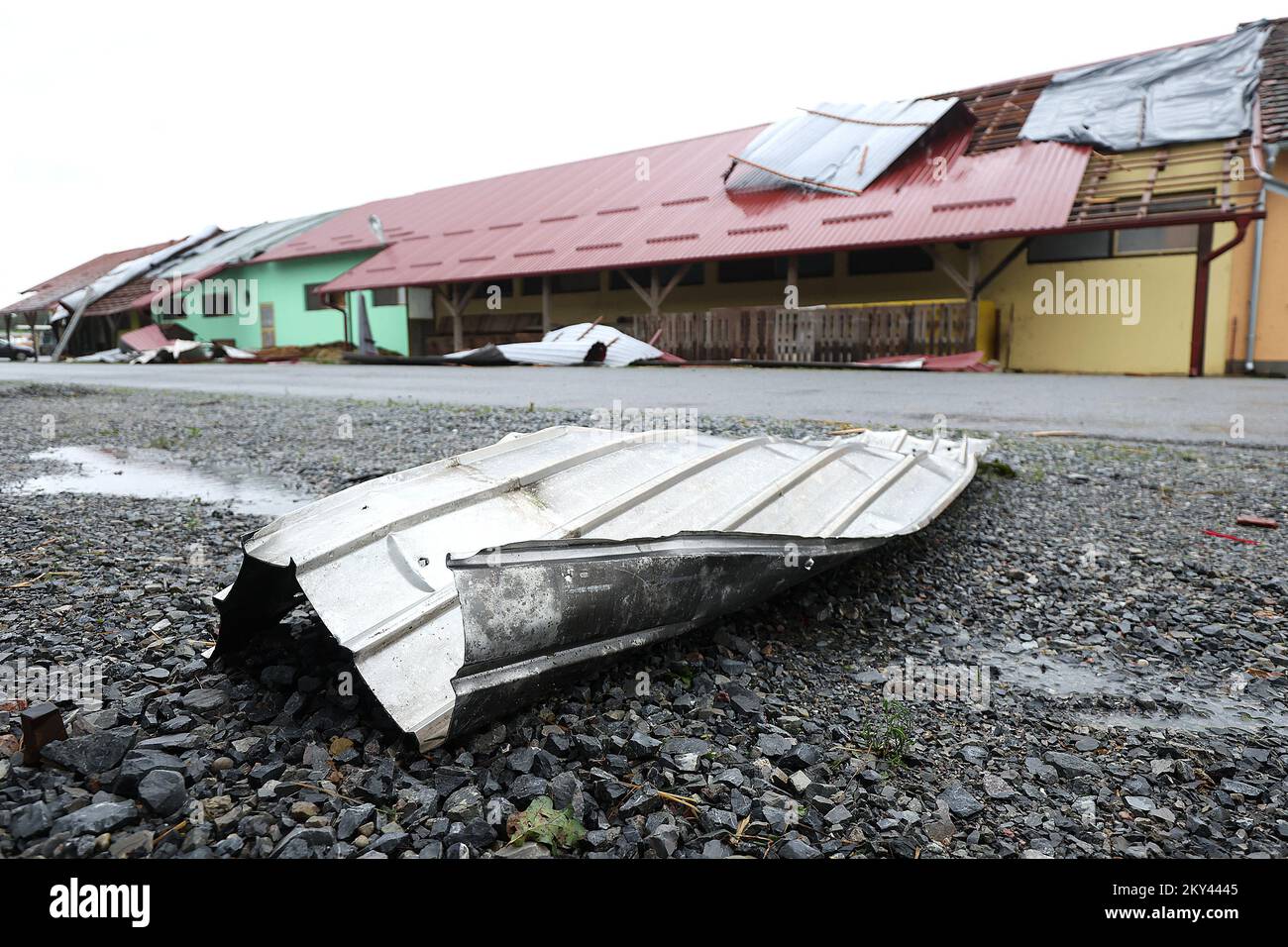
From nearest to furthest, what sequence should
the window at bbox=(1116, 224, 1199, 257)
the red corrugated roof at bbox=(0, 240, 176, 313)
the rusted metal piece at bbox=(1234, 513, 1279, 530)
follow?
the rusted metal piece at bbox=(1234, 513, 1279, 530) < the window at bbox=(1116, 224, 1199, 257) < the red corrugated roof at bbox=(0, 240, 176, 313)

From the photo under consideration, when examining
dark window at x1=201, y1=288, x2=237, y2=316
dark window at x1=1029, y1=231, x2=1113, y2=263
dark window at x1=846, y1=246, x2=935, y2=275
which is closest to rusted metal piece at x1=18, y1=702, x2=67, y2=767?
dark window at x1=1029, y1=231, x2=1113, y2=263

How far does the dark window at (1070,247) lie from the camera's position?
14938 mm

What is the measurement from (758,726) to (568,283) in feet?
66.2

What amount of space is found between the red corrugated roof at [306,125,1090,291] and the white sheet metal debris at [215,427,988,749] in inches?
505

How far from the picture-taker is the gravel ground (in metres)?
1.52

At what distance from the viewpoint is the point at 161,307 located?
30.4 m

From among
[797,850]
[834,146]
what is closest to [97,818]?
[797,850]

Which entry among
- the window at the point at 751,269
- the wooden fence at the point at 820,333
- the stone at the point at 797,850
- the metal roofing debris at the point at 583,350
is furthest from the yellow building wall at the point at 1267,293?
the stone at the point at 797,850

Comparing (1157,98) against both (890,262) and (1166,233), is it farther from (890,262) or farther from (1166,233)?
(890,262)

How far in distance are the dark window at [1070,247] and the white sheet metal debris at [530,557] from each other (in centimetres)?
1407

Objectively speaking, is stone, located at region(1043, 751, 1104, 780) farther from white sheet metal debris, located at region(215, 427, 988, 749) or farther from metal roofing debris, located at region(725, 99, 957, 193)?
metal roofing debris, located at region(725, 99, 957, 193)

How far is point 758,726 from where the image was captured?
193cm

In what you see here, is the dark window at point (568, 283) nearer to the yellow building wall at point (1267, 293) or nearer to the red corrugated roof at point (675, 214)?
the red corrugated roof at point (675, 214)
